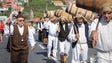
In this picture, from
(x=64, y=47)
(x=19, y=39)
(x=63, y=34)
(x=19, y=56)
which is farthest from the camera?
(x=63, y=34)

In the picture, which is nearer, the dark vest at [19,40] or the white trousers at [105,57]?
the white trousers at [105,57]

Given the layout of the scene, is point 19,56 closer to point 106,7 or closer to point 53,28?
point 106,7

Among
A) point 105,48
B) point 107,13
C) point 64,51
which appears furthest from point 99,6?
point 64,51

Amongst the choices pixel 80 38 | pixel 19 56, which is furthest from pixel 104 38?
pixel 19 56

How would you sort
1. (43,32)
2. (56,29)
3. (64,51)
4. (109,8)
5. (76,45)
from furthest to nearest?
1. (43,32)
2. (56,29)
3. (64,51)
4. (76,45)
5. (109,8)

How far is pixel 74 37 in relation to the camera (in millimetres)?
10797

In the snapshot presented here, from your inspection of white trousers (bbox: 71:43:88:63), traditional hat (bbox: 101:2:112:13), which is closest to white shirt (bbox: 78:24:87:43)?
white trousers (bbox: 71:43:88:63)

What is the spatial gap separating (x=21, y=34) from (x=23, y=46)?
35 centimetres

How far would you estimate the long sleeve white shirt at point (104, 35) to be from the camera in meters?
7.70

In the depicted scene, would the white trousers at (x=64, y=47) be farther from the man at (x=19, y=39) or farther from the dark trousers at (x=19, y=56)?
the dark trousers at (x=19, y=56)

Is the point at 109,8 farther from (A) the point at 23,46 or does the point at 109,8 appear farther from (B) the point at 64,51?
(B) the point at 64,51

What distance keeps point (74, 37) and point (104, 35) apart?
3116 millimetres

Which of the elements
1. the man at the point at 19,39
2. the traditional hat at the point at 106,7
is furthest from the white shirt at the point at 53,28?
the traditional hat at the point at 106,7

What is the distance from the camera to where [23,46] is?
11328mm
